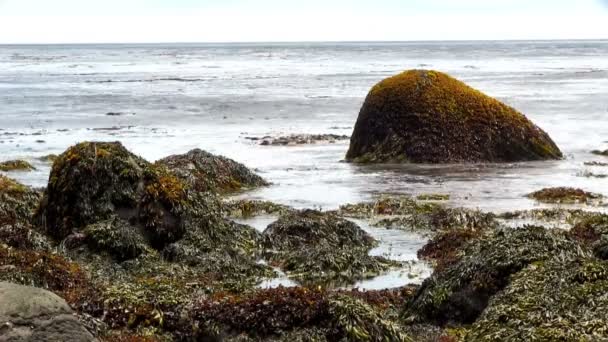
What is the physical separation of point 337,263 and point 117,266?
2390 mm

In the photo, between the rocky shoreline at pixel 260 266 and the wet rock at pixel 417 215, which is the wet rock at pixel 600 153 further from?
the wet rock at pixel 417 215

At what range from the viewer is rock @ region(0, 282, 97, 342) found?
4.61 m

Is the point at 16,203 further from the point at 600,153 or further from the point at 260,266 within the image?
the point at 600,153

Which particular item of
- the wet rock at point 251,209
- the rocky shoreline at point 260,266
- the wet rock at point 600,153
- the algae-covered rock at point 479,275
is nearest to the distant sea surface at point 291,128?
the wet rock at point 600,153

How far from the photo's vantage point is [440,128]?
18125mm

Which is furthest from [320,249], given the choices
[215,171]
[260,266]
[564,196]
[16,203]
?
[215,171]

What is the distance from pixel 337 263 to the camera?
356 inches

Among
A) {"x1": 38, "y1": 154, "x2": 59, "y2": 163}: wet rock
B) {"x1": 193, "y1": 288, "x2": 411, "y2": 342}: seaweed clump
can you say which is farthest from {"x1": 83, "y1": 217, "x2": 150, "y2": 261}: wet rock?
{"x1": 38, "y1": 154, "x2": 59, "y2": 163}: wet rock

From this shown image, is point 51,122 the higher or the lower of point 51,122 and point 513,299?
the lower

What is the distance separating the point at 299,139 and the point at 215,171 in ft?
28.0

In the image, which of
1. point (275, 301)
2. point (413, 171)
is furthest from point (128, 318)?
point (413, 171)

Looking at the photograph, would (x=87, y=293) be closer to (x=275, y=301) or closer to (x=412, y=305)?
(x=275, y=301)

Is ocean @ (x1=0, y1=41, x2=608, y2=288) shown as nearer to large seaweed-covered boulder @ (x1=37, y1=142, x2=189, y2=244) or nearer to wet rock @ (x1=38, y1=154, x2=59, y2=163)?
wet rock @ (x1=38, y1=154, x2=59, y2=163)

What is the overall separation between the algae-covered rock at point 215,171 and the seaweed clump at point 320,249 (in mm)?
4145
